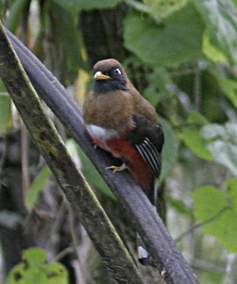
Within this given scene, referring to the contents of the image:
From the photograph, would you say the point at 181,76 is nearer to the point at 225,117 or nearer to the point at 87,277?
the point at 225,117

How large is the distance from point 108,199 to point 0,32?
1558 mm

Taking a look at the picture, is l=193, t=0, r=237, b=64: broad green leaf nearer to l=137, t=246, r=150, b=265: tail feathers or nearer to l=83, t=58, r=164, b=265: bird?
l=83, t=58, r=164, b=265: bird

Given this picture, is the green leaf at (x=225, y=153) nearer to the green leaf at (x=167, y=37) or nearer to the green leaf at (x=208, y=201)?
the green leaf at (x=208, y=201)

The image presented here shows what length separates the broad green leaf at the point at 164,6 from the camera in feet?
7.85

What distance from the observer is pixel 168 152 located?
250 cm

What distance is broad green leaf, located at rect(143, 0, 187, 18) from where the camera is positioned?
7.85 feet

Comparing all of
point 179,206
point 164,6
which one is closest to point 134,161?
point 164,6

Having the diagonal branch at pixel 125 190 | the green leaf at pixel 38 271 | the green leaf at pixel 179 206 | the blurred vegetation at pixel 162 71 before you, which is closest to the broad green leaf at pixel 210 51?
the blurred vegetation at pixel 162 71

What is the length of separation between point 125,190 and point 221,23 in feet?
3.19

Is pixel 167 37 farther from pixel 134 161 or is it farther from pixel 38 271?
pixel 38 271

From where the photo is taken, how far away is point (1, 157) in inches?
118

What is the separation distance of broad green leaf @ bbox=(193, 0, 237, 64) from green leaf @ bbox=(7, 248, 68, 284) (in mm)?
828

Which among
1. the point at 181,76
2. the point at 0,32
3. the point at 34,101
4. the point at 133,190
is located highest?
the point at 0,32

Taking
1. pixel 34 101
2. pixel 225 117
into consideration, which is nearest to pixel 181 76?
pixel 225 117
